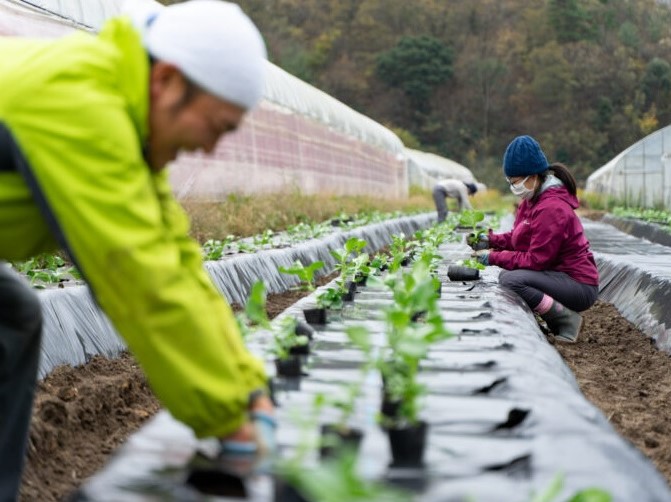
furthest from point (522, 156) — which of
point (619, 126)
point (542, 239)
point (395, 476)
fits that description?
point (619, 126)

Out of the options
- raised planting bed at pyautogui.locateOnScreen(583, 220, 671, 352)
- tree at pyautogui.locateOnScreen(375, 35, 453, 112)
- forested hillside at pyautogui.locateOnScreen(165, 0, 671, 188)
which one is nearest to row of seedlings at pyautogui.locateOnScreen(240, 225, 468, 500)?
raised planting bed at pyautogui.locateOnScreen(583, 220, 671, 352)

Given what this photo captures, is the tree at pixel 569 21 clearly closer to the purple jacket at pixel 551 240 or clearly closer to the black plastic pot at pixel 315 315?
the purple jacket at pixel 551 240

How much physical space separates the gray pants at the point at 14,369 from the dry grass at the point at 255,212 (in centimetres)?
671

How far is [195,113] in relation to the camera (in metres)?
1.72

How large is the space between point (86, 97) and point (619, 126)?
50254mm

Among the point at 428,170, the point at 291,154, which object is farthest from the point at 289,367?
the point at 428,170

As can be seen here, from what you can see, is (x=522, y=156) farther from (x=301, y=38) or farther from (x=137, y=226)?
(x=301, y=38)

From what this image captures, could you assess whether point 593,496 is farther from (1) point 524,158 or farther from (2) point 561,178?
(2) point 561,178

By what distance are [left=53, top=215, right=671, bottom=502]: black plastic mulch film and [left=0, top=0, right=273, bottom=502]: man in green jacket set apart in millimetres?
206

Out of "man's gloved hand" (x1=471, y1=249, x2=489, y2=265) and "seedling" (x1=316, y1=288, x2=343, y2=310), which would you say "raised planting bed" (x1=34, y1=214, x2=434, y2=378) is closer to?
"seedling" (x1=316, y1=288, x2=343, y2=310)

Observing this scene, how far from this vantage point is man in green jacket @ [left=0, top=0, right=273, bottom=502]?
1.58 m

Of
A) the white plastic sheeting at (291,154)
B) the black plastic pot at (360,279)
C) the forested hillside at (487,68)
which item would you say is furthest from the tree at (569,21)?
the black plastic pot at (360,279)

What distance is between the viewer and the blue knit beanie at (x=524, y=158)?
4.78 metres

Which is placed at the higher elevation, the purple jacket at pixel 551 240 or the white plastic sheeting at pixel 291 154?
the white plastic sheeting at pixel 291 154
